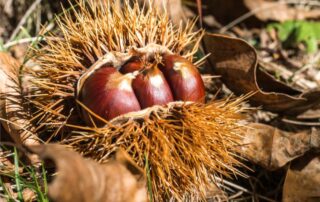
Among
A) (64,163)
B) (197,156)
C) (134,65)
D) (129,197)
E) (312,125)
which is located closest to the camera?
(64,163)

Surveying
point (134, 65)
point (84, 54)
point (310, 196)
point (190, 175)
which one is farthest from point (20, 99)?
point (310, 196)

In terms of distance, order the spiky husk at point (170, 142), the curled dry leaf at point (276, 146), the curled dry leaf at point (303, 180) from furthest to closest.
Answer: the curled dry leaf at point (276, 146), the curled dry leaf at point (303, 180), the spiky husk at point (170, 142)

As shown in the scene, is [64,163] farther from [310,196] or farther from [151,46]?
[310,196]

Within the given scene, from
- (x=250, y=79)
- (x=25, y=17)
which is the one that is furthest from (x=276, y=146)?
(x=25, y=17)

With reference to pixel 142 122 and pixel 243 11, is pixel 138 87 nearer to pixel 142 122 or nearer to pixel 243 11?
pixel 142 122

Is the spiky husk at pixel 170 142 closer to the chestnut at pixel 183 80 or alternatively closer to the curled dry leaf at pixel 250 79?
the chestnut at pixel 183 80

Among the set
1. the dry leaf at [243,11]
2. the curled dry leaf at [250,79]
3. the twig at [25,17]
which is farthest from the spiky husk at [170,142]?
the dry leaf at [243,11]
